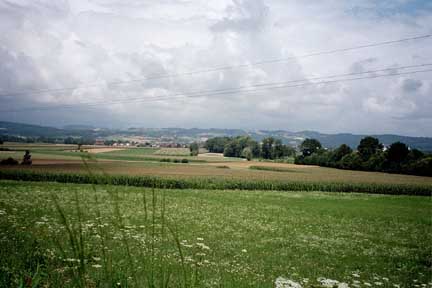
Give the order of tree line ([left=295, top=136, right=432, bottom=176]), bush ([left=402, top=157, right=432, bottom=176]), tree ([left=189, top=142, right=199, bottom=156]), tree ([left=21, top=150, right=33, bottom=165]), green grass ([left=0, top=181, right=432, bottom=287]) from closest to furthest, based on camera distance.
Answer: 1. green grass ([left=0, top=181, right=432, bottom=287])
2. tree ([left=21, top=150, right=33, bottom=165])
3. bush ([left=402, top=157, right=432, bottom=176])
4. tree line ([left=295, top=136, right=432, bottom=176])
5. tree ([left=189, top=142, right=199, bottom=156])

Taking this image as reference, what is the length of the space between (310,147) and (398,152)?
80.0 feet

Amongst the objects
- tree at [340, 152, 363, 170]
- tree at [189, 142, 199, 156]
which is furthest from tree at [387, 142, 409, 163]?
tree at [189, 142, 199, 156]

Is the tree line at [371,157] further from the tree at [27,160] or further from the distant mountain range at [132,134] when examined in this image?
the tree at [27,160]

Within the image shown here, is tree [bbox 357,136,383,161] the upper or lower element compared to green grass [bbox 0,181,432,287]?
upper

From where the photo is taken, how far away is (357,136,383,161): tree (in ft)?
215

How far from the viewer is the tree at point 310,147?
82.7 m

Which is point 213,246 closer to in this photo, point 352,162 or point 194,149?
point 352,162

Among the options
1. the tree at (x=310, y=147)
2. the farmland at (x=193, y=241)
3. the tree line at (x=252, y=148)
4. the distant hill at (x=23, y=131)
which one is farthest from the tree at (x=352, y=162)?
the distant hill at (x=23, y=131)

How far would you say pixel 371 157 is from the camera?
66.3 meters


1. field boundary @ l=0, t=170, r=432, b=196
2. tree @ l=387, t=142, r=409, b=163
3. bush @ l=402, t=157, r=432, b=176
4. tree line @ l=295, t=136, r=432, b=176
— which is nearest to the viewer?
field boundary @ l=0, t=170, r=432, b=196

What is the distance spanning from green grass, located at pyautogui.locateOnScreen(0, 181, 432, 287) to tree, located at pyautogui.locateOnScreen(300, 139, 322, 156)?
51108 mm

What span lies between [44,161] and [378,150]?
61.7 m

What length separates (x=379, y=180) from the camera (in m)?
53.4

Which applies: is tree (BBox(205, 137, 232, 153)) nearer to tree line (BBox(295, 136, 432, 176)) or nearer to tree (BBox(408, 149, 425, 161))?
tree line (BBox(295, 136, 432, 176))
